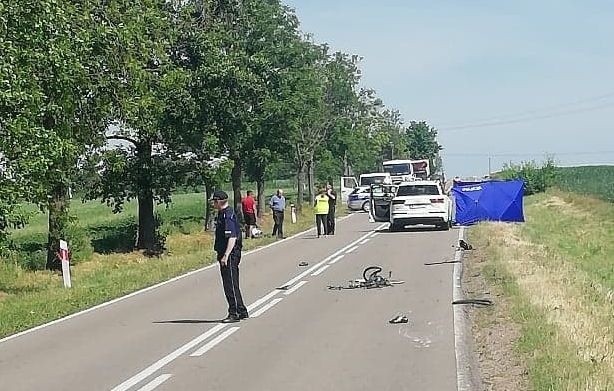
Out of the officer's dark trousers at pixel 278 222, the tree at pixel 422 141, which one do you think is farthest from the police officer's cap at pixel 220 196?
the tree at pixel 422 141

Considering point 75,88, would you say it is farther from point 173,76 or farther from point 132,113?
point 173,76

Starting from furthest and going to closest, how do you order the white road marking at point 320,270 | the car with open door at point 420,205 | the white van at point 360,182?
the white van at point 360,182 → the car with open door at point 420,205 → the white road marking at point 320,270

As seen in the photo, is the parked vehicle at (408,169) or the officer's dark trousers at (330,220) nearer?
the officer's dark trousers at (330,220)

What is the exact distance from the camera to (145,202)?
39.8m

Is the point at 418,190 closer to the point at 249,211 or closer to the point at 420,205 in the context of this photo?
the point at 420,205

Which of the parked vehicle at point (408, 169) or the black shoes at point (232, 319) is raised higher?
the parked vehicle at point (408, 169)

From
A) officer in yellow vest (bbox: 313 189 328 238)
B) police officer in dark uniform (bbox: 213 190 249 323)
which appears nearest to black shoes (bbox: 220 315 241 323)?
police officer in dark uniform (bbox: 213 190 249 323)

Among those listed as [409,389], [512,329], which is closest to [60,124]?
[512,329]

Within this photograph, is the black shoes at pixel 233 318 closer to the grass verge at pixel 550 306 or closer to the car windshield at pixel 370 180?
the grass verge at pixel 550 306

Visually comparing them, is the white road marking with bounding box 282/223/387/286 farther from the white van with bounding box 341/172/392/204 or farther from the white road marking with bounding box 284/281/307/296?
the white van with bounding box 341/172/392/204

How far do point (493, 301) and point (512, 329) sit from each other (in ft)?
9.15

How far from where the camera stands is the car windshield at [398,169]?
7381 centimetres

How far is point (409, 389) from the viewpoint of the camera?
29.8ft

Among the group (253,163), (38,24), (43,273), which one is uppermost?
(38,24)
